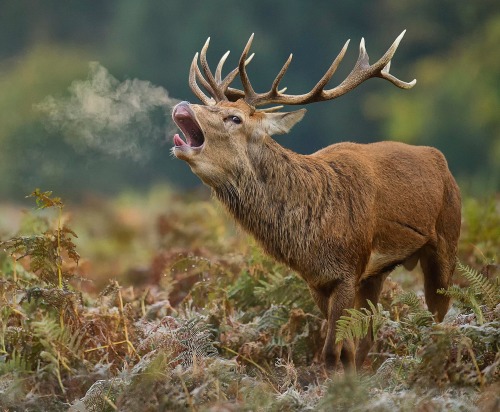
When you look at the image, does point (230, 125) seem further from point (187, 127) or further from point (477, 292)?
point (477, 292)

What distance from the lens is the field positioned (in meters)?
5.69

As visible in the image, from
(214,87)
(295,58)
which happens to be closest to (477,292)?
(214,87)

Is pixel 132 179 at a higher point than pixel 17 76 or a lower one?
lower

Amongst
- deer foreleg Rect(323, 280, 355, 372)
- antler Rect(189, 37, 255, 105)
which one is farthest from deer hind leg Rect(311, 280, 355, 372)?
antler Rect(189, 37, 255, 105)

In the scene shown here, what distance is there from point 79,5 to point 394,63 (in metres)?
13.7

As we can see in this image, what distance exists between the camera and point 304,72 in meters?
38.5

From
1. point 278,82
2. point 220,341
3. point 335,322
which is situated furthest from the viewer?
point 278,82

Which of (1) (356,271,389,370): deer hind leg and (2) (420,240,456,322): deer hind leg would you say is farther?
(2) (420,240,456,322): deer hind leg

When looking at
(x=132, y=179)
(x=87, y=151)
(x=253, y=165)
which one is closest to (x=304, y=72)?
(x=132, y=179)

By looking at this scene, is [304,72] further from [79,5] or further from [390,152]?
[390,152]

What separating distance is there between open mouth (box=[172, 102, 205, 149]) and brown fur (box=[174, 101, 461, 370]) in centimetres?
6

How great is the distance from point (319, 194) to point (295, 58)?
33.0 meters

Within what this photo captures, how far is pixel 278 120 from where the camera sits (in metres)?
7.48

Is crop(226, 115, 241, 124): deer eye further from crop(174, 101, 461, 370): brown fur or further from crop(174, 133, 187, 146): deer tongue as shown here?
crop(174, 133, 187, 146): deer tongue
